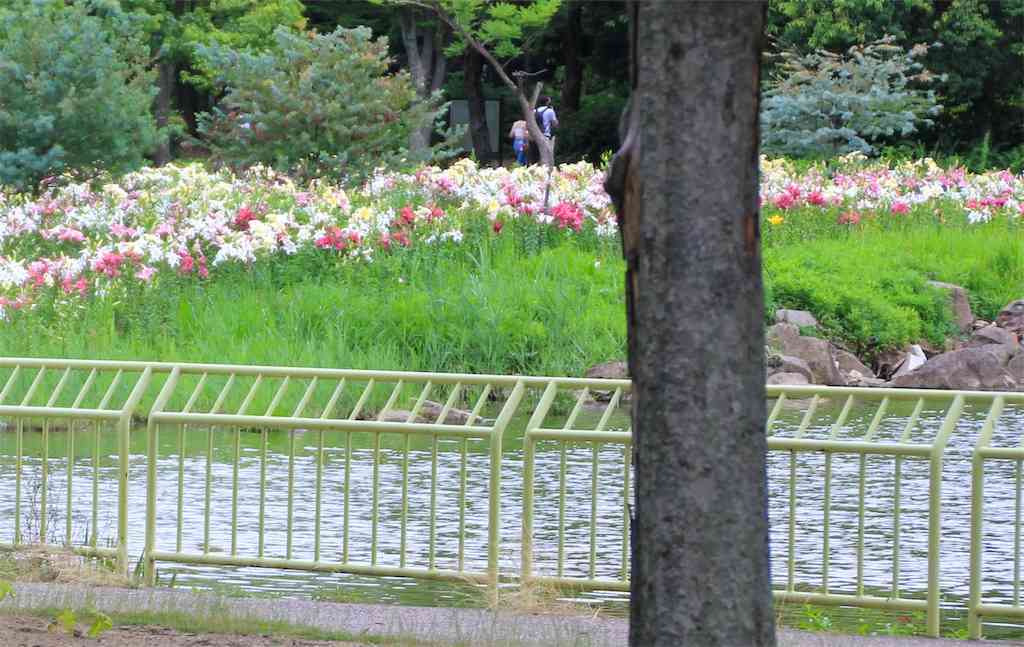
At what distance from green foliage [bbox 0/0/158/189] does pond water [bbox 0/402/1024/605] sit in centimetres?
1074

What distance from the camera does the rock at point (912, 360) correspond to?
18.1 metres

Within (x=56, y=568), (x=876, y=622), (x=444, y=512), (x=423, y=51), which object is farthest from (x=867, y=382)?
(x=423, y=51)

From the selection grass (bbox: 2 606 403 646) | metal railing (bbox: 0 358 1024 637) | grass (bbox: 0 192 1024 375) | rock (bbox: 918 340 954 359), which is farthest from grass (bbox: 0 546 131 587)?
rock (bbox: 918 340 954 359)

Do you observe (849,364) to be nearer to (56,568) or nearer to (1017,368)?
(1017,368)

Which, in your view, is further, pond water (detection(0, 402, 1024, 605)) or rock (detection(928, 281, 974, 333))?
rock (detection(928, 281, 974, 333))

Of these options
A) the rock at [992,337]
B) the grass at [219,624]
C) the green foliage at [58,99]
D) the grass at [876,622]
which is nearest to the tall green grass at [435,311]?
the rock at [992,337]

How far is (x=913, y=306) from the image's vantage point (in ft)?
65.8

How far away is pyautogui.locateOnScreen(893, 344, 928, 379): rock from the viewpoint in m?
18.1

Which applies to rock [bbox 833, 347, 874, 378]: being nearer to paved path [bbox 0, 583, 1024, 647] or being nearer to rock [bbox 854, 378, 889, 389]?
rock [bbox 854, 378, 889, 389]

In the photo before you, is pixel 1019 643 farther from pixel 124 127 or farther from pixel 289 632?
pixel 124 127

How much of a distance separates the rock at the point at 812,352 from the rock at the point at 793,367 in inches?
15.8

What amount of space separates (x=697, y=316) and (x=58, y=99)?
20.9 m

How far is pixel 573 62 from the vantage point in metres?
48.5

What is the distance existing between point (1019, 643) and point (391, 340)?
1005 centimetres
